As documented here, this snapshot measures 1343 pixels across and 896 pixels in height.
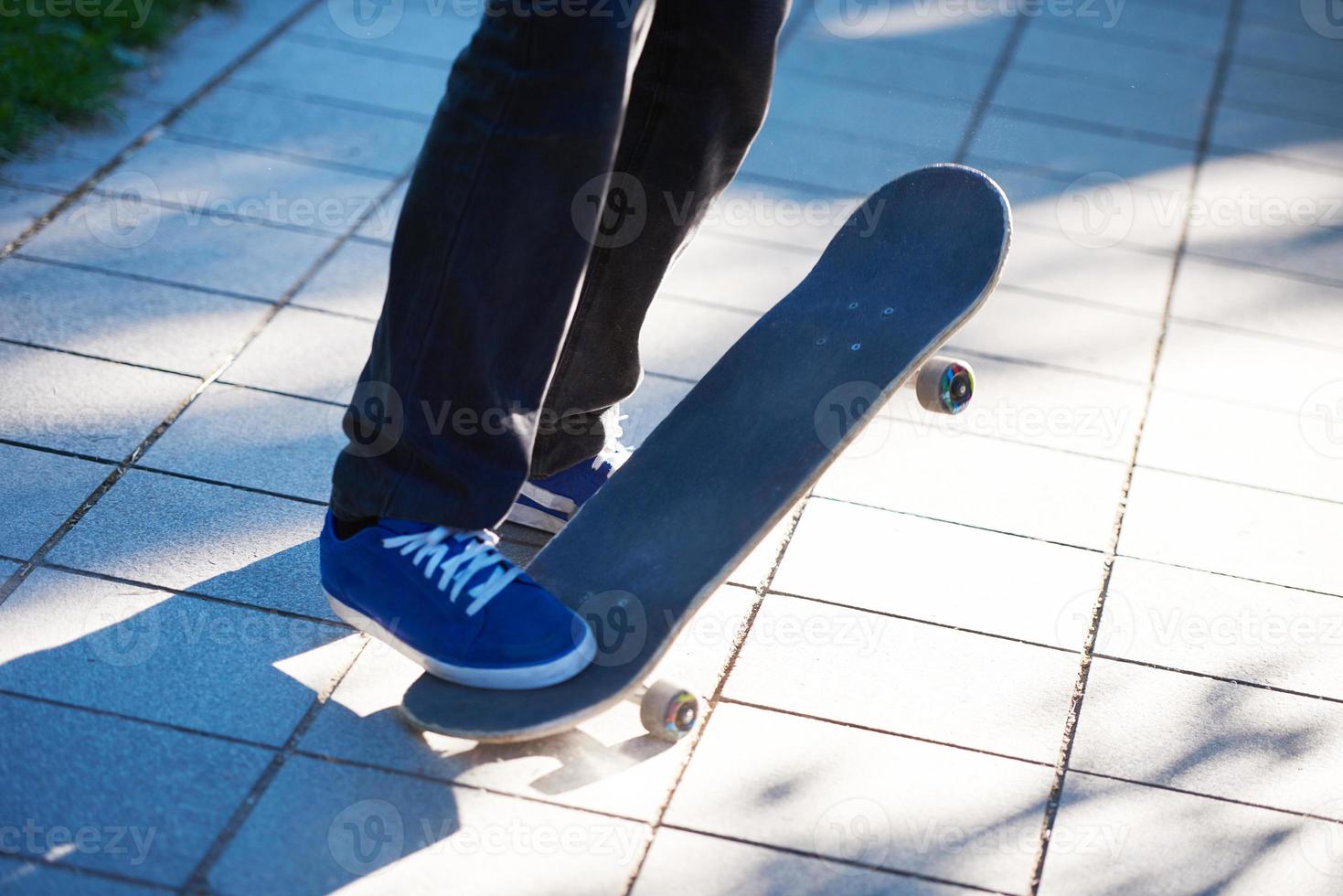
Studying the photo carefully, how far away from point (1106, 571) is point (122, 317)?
5.99 ft

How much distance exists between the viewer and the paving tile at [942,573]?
1978mm

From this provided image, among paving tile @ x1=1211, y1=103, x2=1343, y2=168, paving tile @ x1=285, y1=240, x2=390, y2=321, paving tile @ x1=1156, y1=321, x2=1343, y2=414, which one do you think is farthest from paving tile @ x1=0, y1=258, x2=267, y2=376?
paving tile @ x1=1211, y1=103, x2=1343, y2=168

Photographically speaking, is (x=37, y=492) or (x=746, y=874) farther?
(x=37, y=492)

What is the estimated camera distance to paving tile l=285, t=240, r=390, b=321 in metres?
2.65

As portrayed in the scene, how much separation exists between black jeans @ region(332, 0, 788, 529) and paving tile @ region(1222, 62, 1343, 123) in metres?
2.81

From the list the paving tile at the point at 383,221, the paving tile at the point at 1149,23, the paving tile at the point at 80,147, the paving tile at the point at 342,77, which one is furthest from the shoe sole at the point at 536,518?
the paving tile at the point at 1149,23

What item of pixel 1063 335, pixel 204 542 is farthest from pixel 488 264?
pixel 1063 335

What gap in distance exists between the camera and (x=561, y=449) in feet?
6.63

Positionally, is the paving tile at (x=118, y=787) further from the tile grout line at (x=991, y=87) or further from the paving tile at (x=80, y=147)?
the tile grout line at (x=991, y=87)

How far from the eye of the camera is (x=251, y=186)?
306cm

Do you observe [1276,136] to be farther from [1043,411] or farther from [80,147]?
[80,147]

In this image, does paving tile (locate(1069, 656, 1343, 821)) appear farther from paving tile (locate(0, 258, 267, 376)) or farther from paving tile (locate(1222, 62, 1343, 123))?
paving tile (locate(1222, 62, 1343, 123))

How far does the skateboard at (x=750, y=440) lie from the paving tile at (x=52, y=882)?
37cm

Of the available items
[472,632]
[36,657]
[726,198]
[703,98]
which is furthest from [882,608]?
[726,198]
